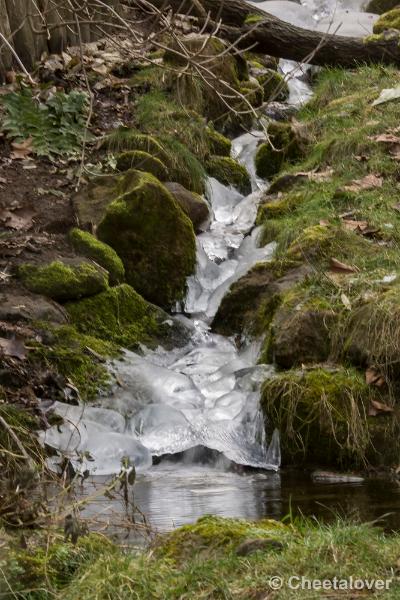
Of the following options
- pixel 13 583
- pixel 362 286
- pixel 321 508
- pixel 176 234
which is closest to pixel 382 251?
pixel 362 286

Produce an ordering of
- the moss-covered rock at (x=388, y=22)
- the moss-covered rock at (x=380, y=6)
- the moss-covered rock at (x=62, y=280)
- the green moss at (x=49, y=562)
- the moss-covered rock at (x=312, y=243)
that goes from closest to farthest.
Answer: the green moss at (x=49, y=562) → the moss-covered rock at (x=62, y=280) → the moss-covered rock at (x=312, y=243) → the moss-covered rock at (x=388, y=22) → the moss-covered rock at (x=380, y=6)

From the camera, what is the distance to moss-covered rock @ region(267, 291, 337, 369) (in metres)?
6.84

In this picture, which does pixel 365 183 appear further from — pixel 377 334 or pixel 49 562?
pixel 49 562

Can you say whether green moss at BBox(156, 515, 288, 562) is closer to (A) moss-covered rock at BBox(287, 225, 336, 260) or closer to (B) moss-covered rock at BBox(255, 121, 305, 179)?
(A) moss-covered rock at BBox(287, 225, 336, 260)

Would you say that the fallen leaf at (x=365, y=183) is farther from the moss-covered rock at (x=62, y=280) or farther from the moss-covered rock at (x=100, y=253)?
the moss-covered rock at (x=62, y=280)

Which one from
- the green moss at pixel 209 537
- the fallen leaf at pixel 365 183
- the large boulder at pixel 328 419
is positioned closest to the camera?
the green moss at pixel 209 537

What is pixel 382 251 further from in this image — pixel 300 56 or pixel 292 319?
pixel 300 56

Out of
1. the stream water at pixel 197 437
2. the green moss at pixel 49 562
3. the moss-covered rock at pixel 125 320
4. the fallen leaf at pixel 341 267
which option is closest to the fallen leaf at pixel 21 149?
the stream water at pixel 197 437

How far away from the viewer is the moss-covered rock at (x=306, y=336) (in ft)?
22.4

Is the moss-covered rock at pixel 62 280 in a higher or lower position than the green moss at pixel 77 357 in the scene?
higher

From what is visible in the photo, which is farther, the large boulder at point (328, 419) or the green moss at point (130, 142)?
the green moss at point (130, 142)

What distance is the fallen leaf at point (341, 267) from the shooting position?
24.6 feet

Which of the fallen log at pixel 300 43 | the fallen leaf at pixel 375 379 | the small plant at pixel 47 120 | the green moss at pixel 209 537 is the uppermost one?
the fallen log at pixel 300 43

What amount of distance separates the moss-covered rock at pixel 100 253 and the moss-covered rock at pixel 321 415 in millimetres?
2123
